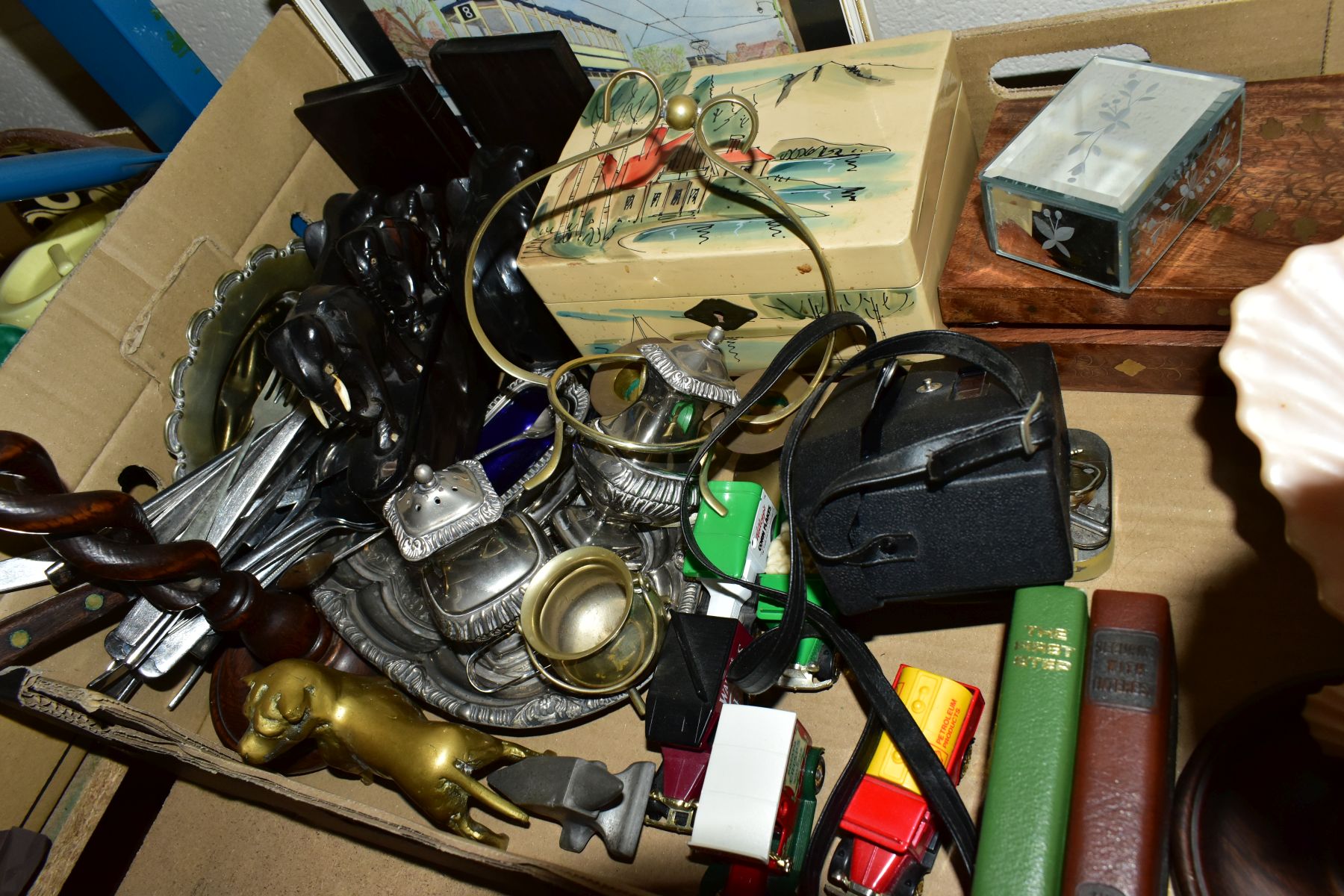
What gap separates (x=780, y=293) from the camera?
0.83 metres

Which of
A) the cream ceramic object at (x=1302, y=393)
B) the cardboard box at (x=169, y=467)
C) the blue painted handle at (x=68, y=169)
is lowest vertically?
the cardboard box at (x=169, y=467)

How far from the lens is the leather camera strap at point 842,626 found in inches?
25.9

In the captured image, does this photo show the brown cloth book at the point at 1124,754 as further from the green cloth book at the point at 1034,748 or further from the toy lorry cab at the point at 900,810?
the toy lorry cab at the point at 900,810

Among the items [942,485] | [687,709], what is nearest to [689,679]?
[687,709]

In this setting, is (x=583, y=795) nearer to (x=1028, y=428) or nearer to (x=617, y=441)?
(x=617, y=441)

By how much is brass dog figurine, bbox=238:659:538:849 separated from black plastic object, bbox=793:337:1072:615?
348mm

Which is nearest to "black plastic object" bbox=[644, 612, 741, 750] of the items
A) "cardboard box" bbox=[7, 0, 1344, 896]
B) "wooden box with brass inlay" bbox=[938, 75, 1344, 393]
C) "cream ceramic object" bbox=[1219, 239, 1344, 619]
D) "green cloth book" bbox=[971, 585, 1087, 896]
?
"cardboard box" bbox=[7, 0, 1344, 896]

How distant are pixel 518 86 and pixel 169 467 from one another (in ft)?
1.87

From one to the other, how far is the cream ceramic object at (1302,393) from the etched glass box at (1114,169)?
30 cm

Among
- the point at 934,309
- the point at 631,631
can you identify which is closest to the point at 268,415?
the point at 631,631

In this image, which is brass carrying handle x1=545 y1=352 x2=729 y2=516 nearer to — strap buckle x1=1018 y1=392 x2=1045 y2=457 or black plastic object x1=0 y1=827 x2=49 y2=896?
strap buckle x1=1018 y1=392 x2=1045 y2=457

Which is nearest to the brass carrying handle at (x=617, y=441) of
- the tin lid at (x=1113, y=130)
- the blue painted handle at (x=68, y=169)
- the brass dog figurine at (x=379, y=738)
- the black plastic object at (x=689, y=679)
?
the black plastic object at (x=689, y=679)

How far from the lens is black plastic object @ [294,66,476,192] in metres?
1.08

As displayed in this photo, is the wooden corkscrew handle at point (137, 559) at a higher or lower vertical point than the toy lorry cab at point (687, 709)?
higher
